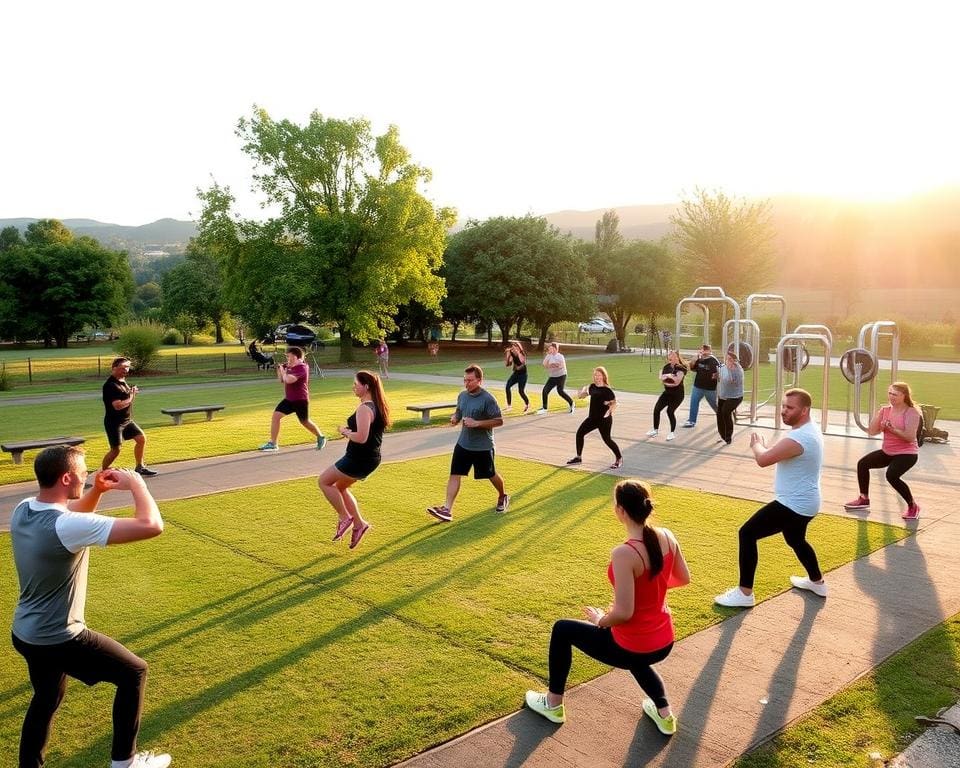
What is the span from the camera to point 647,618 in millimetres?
4148

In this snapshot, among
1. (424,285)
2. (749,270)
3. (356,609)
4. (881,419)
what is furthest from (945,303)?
(356,609)

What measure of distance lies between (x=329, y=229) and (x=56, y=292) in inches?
1516

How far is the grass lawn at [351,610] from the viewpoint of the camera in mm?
4633

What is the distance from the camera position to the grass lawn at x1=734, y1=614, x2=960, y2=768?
4258 millimetres

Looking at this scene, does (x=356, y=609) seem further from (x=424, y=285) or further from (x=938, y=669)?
Answer: (x=424, y=285)

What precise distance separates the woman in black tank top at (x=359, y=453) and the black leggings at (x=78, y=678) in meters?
3.94

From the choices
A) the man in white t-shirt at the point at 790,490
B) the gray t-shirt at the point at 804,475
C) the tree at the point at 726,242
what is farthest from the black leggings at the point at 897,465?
the tree at the point at 726,242

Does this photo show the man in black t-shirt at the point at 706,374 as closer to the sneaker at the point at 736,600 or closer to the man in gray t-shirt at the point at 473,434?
the man in gray t-shirt at the point at 473,434

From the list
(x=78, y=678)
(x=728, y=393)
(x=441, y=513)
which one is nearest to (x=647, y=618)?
(x=78, y=678)

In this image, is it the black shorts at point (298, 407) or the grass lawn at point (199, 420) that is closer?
the black shorts at point (298, 407)

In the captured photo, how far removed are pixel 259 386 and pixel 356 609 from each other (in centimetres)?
2276

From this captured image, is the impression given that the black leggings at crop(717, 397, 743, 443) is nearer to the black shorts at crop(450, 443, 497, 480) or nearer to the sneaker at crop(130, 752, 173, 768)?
the black shorts at crop(450, 443, 497, 480)

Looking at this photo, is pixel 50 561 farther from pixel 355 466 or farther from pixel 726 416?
pixel 726 416

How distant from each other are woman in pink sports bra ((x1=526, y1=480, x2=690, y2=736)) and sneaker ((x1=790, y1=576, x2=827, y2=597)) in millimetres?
2894
